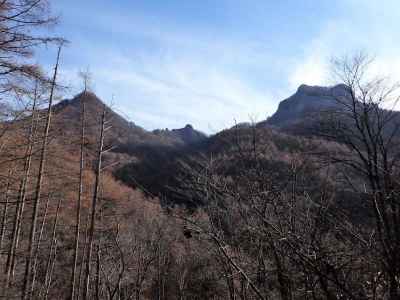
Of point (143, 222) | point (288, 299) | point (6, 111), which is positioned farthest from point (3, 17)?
point (143, 222)

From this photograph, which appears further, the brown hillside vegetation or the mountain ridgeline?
the mountain ridgeline

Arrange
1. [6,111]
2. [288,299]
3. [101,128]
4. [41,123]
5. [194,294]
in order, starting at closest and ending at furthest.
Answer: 1. [288,299]
2. [6,111]
3. [41,123]
4. [101,128]
5. [194,294]

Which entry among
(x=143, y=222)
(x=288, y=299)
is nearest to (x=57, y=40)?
(x=288, y=299)

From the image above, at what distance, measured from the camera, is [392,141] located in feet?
15.5

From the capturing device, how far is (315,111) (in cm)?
554

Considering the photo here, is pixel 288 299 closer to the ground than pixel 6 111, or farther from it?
closer to the ground

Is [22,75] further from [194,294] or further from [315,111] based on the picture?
[194,294]

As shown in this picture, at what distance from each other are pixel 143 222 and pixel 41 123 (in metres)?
14.0

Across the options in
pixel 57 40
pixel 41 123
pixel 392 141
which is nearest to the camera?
pixel 392 141

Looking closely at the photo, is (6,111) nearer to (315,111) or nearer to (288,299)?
(315,111)

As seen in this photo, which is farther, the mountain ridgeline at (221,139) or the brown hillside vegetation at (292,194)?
the mountain ridgeline at (221,139)

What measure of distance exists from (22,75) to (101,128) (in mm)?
7634

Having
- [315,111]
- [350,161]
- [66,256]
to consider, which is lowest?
[66,256]

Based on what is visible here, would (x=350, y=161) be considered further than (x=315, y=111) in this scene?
No
